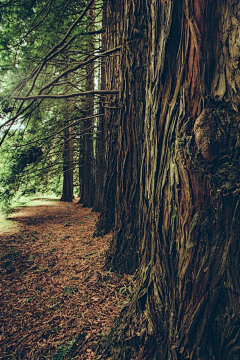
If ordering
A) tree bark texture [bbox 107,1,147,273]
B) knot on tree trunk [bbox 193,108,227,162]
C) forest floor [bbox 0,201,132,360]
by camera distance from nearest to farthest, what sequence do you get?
knot on tree trunk [bbox 193,108,227,162] → forest floor [bbox 0,201,132,360] → tree bark texture [bbox 107,1,147,273]

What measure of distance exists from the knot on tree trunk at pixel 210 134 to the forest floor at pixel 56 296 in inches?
79.5

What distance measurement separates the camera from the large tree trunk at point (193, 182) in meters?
1.47

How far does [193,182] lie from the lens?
5.26 feet

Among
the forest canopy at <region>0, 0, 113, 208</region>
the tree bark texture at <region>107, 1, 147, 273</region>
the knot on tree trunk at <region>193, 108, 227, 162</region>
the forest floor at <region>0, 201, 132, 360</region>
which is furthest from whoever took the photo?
the forest canopy at <region>0, 0, 113, 208</region>

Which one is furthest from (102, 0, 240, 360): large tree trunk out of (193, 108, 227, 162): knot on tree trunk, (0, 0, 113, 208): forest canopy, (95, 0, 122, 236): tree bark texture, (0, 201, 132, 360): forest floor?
(95, 0, 122, 236): tree bark texture

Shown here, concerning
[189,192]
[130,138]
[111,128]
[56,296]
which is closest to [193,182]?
[189,192]

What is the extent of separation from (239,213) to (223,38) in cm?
107

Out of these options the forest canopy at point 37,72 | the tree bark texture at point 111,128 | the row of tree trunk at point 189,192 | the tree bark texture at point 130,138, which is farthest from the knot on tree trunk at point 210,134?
the tree bark texture at point 111,128

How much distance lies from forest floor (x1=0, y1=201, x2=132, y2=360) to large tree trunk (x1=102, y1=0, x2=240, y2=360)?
893 millimetres

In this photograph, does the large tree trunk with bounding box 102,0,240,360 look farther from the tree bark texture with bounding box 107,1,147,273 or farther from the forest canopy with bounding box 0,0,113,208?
the forest canopy with bounding box 0,0,113,208

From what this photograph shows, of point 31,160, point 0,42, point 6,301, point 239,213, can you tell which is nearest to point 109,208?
point 6,301

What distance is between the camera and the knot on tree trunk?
1.45m

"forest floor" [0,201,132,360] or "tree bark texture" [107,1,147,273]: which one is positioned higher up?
"tree bark texture" [107,1,147,273]

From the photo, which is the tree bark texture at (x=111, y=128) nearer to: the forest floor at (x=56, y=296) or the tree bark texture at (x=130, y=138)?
the forest floor at (x=56, y=296)
